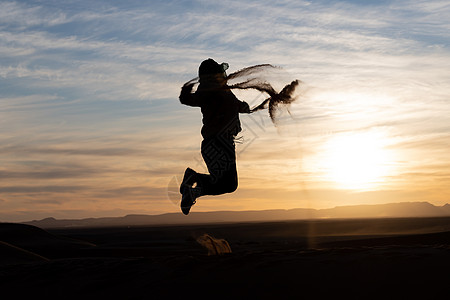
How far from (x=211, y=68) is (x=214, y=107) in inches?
19.9

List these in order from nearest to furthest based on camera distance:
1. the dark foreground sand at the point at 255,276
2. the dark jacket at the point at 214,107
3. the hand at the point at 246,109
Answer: the dark foreground sand at the point at 255,276
the dark jacket at the point at 214,107
the hand at the point at 246,109

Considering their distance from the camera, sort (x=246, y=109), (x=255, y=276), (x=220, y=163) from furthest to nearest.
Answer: (x=246, y=109), (x=220, y=163), (x=255, y=276)

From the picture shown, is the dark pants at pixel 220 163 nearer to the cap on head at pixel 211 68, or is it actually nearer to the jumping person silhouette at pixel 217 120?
the jumping person silhouette at pixel 217 120

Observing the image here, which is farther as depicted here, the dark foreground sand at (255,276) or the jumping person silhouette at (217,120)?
the jumping person silhouette at (217,120)

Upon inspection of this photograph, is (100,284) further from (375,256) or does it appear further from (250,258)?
(375,256)

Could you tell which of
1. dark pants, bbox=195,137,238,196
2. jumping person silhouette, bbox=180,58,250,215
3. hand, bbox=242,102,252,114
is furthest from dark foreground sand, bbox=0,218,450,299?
hand, bbox=242,102,252,114

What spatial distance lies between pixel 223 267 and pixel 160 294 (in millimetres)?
855

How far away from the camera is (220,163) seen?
726cm

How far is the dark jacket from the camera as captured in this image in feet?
23.3

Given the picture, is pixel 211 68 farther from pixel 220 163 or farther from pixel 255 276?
pixel 255 276

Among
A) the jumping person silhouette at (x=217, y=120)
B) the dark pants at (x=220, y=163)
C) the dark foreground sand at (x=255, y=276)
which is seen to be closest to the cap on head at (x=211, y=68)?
the jumping person silhouette at (x=217, y=120)

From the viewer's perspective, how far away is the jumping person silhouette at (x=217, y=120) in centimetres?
710

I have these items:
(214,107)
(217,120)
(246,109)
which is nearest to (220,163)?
(217,120)

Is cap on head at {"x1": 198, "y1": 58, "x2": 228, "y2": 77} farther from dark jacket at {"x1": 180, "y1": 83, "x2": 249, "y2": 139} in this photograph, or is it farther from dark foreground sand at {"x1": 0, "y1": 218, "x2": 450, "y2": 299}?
dark foreground sand at {"x1": 0, "y1": 218, "x2": 450, "y2": 299}
